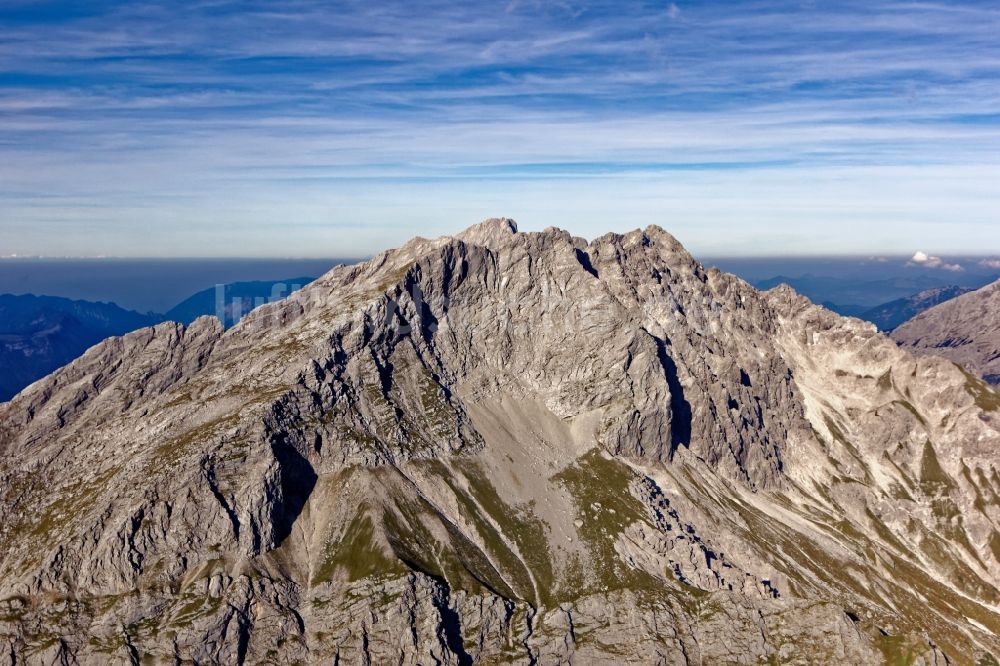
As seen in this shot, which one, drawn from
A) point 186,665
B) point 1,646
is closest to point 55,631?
point 1,646

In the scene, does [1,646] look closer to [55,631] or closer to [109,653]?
[55,631]

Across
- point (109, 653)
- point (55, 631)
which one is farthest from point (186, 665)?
point (55, 631)

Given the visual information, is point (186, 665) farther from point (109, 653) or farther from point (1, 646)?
point (1, 646)

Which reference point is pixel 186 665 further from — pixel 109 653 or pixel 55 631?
pixel 55 631

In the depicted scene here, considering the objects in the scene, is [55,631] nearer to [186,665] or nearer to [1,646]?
[1,646]
